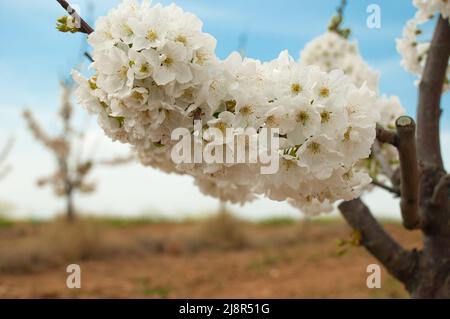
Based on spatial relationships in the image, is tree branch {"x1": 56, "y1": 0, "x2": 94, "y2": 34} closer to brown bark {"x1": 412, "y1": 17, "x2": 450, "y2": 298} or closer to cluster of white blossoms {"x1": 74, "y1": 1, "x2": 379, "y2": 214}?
cluster of white blossoms {"x1": 74, "y1": 1, "x2": 379, "y2": 214}

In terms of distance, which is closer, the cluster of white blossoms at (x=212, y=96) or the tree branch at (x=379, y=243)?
the cluster of white blossoms at (x=212, y=96)

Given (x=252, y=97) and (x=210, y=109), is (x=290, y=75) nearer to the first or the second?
(x=252, y=97)

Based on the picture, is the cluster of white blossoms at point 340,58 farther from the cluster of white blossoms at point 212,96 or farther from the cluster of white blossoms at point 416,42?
the cluster of white blossoms at point 212,96

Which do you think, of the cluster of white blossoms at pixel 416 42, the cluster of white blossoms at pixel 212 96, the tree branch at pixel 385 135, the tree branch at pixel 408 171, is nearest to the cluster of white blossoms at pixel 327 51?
the cluster of white blossoms at pixel 416 42

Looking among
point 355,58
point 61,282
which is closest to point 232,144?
point 355,58

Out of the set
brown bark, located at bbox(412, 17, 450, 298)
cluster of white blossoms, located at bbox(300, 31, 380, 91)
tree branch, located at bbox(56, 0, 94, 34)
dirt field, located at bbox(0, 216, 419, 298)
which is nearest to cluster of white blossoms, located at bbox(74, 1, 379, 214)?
tree branch, located at bbox(56, 0, 94, 34)

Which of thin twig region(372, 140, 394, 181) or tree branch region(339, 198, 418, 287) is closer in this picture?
tree branch region(339, 198, 418, 287)
